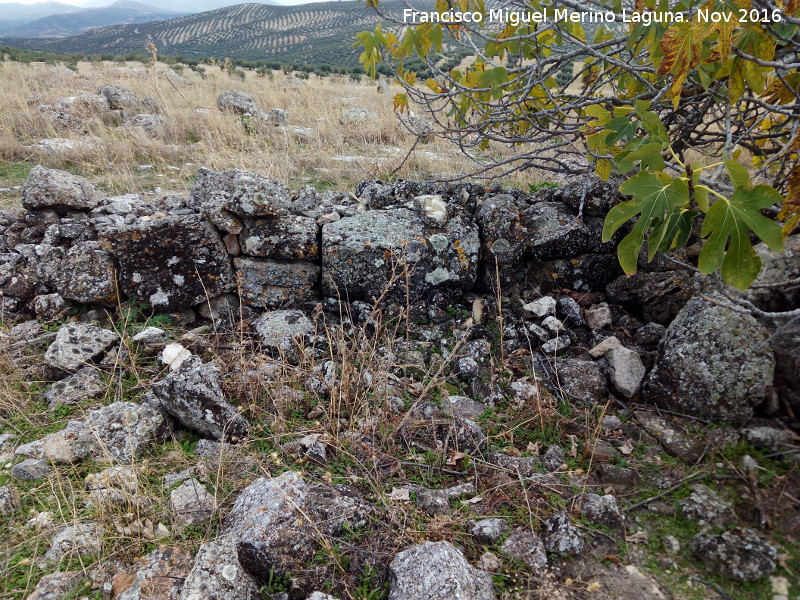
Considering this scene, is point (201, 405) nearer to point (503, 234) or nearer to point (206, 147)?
point (503, 234)

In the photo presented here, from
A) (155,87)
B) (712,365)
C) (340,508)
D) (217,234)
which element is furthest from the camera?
(155,87)

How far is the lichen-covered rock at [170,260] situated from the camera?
3.48m

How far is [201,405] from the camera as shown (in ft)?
8.93

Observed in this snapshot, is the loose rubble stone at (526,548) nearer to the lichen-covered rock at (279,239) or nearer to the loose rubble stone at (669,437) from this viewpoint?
the loose rubble stone at (669,437)

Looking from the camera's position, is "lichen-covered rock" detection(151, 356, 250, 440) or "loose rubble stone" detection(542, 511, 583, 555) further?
"lichen-covered rock" detection(151, 356, 250, 440)

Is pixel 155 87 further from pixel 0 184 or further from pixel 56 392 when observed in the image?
pixel 56 392

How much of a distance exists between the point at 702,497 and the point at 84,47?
2404 inches

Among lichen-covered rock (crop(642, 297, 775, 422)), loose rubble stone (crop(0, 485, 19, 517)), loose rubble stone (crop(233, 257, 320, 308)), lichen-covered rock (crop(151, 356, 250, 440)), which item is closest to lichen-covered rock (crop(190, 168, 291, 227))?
loose rubble stone (crop(233, 257, 320, 308))

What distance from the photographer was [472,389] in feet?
10.3

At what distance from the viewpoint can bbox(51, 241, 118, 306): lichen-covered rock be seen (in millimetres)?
3465

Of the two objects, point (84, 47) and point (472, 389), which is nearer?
point (472, 389)

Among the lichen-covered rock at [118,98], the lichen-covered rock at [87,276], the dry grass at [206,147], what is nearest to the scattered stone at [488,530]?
the lichen-covered rock at [87,276]

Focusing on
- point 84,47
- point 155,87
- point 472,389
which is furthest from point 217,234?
point 84,47

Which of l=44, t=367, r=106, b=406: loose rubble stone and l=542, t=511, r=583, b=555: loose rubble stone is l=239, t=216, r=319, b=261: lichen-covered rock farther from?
l=542, t=511, r=583, b=555: loose rubble stone
